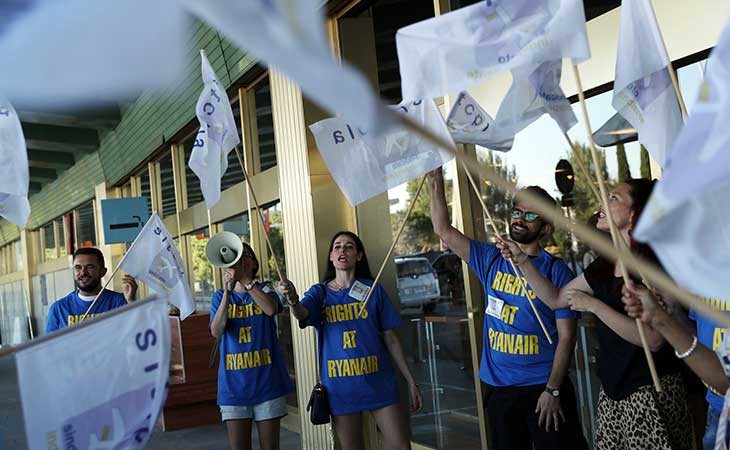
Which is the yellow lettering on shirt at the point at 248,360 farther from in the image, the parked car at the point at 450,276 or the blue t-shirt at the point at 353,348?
the parked car at the point at 450,276

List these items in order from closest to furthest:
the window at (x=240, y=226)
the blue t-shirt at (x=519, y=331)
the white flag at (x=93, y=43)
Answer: the white flag at (x=93, y=43) → the blue t-shirt at (x=519, y=331) → the window at (x=240, y=226)

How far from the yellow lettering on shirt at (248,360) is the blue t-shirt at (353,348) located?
0.49 m

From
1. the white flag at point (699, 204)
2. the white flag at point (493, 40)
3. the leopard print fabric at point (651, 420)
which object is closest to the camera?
the white flag at point (699, 204)

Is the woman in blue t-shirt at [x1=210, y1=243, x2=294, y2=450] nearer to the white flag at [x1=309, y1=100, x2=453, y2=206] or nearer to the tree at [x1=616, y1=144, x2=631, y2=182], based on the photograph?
the white flag at [x1=309, y1=100, x2=453, y2=206]

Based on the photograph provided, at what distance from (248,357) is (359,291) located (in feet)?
3.05

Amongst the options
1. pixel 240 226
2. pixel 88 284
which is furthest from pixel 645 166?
pixel 240 226

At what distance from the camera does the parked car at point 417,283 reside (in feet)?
21.6

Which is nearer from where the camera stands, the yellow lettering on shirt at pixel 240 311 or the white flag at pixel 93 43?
the white flag at pixel 93 43

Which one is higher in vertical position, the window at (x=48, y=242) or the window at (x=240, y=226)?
the window at (x=48, y=242)

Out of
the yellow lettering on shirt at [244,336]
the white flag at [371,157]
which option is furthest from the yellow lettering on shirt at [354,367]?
the white flag at [371,157]

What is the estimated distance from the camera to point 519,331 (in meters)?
4.31

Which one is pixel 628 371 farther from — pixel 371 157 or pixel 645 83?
pixel 371 157

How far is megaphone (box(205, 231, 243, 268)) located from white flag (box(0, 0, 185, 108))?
394 centimetres

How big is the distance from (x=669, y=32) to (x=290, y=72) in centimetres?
352
